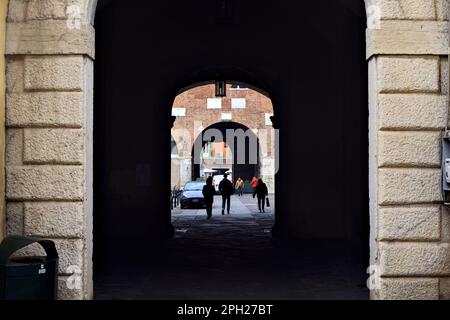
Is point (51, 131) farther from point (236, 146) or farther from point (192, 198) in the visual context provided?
point (236, 146)

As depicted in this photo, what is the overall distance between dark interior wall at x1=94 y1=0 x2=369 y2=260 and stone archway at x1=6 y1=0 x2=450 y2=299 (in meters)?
7.40

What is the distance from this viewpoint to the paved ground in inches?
323

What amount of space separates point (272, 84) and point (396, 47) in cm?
933

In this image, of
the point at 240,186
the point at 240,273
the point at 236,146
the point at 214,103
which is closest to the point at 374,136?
the point at 240,273

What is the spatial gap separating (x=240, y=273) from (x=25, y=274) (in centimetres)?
455

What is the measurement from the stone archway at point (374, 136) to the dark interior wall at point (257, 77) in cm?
740

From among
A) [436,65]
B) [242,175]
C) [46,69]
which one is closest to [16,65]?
[46,69]

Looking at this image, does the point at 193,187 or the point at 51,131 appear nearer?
the point at 51,131

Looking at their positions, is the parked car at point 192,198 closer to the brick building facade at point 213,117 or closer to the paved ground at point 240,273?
the brick building facade at point 213,117

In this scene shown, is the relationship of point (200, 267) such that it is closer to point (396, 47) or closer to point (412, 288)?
point (412, 288)

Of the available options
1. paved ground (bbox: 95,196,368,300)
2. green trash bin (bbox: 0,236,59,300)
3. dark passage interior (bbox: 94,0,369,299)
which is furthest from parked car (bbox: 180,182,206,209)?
green trash bin (bbox: 0,236,59,300)

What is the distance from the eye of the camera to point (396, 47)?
689 centimetres

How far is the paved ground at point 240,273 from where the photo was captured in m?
8.20

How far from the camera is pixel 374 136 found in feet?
22.7
